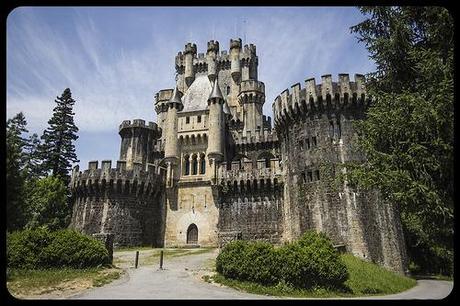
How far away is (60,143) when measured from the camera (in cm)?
4538

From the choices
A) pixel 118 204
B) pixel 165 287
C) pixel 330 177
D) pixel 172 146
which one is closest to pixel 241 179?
pixel 172 146

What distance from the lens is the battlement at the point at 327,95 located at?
3262cm

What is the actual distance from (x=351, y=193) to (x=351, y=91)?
9174 millimetres

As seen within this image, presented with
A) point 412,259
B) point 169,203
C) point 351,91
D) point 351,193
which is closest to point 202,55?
point 169,203

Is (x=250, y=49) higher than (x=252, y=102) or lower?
higher

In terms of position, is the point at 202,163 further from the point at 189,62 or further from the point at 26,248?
the point at 26,248

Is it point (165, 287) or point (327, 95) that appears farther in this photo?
point (327, 95)

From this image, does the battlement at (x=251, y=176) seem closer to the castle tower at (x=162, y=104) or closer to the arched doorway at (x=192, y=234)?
the arched doorway at (x=192, y=234)

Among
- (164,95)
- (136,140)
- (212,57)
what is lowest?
(136,140)

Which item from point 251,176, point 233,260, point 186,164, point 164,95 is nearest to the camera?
point 233,260

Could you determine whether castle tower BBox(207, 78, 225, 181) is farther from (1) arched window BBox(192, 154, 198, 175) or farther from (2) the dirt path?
(2) the dirt path

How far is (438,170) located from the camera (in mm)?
14945

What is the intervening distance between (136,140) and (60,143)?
31.0 feet

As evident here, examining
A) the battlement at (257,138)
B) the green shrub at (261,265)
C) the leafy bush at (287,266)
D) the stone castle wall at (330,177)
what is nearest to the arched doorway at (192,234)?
the stone castle wall at (330,177)
